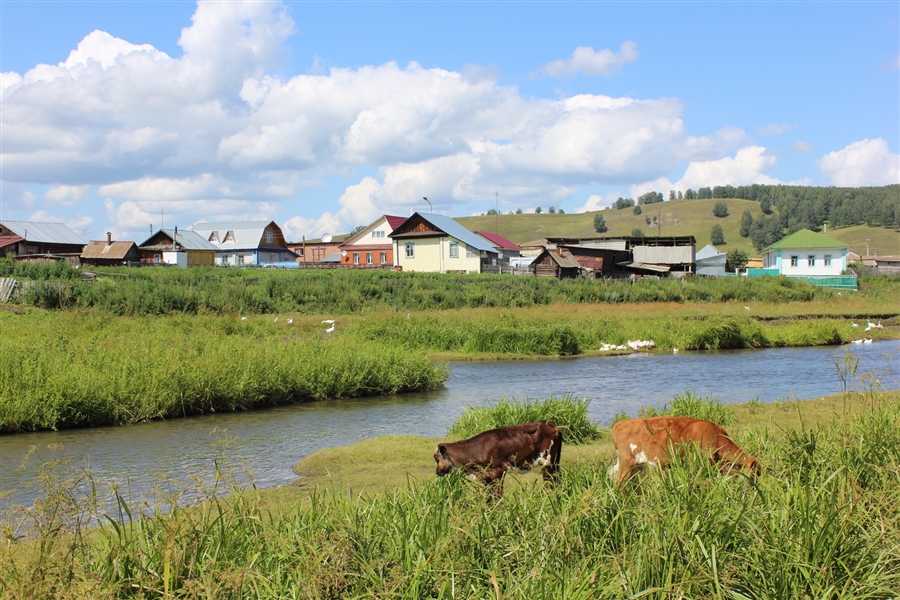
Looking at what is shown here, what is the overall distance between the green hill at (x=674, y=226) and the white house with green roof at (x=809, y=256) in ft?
204

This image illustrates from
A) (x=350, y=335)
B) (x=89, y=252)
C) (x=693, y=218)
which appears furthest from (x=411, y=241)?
(x=693, y=218)

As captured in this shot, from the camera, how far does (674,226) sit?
6845 inches

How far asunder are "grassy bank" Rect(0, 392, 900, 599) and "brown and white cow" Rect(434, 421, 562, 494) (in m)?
1.03

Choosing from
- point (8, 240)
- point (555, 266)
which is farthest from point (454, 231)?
point (8, 240)

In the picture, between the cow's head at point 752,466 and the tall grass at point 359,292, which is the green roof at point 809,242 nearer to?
the tall grass at point 359,292

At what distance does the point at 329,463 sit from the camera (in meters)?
11.6

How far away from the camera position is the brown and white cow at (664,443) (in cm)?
675

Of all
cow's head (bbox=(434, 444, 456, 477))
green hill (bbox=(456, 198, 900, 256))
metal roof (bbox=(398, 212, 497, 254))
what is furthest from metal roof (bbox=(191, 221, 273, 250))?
cow's head (bbox=(434, 444, 456, 477))

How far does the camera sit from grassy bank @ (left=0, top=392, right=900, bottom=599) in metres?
4.62

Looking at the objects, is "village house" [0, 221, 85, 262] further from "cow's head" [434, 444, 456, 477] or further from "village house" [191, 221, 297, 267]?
"cow's head" [434, 444, 456, 477]

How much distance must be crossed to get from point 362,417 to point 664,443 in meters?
10.6

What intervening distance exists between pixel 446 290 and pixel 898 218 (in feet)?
476

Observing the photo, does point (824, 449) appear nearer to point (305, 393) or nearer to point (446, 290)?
point (305, 393)

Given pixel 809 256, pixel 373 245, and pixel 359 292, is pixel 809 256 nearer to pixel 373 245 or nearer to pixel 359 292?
pixel 373 245
